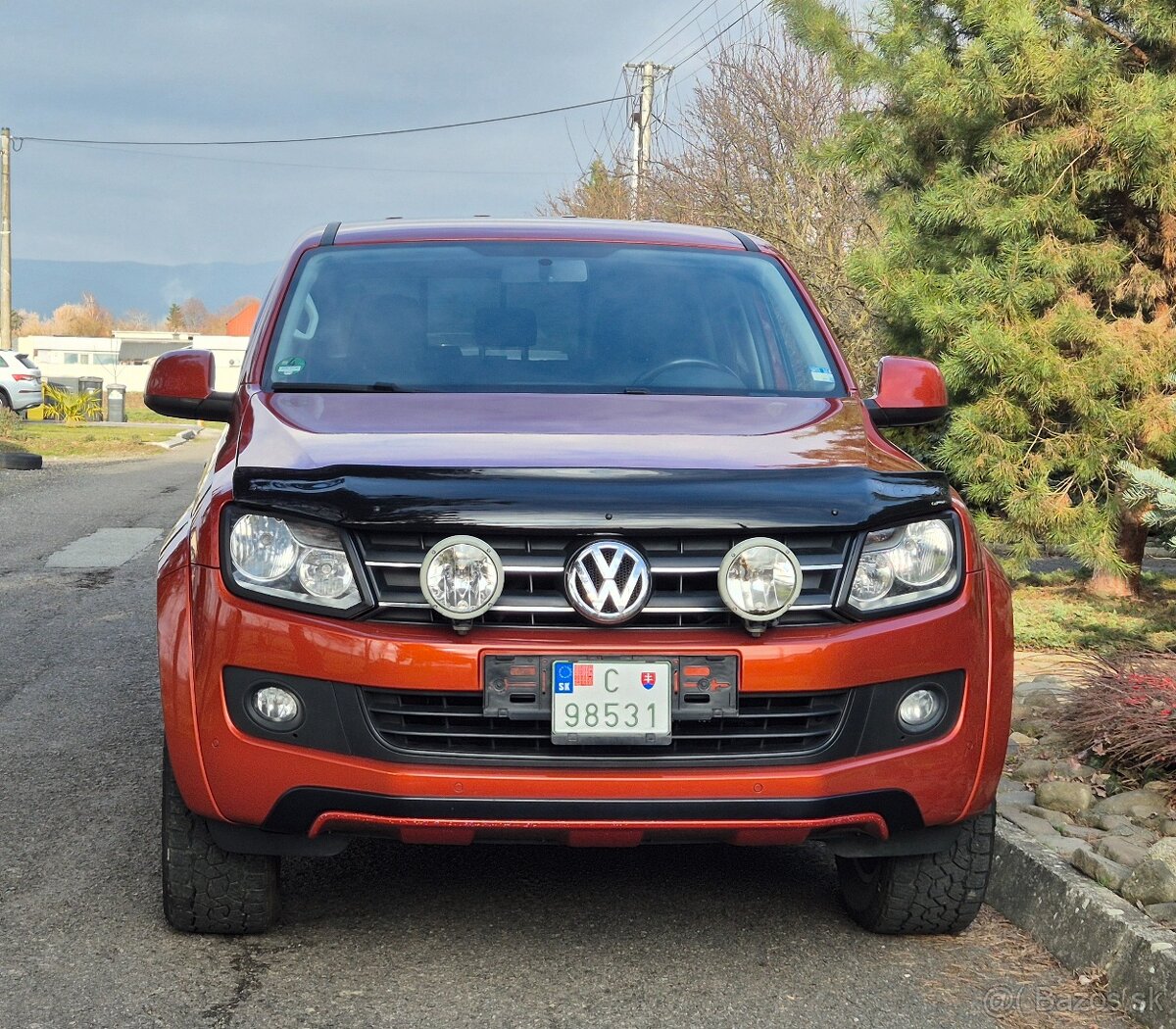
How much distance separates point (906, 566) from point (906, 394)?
4.51 feet

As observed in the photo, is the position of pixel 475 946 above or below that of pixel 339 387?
below

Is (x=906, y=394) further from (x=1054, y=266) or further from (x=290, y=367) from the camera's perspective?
(x=1054, y=266)

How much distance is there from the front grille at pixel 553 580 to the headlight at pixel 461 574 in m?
0.03

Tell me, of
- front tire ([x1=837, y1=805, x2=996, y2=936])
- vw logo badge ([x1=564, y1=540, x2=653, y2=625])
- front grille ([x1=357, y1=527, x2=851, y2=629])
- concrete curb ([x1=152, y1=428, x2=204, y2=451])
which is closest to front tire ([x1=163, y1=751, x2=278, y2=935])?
front grille ([x1=357, y1=527, x2=851, y2=629])

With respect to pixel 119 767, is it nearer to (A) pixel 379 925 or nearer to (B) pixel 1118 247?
(A) pixel 379 925

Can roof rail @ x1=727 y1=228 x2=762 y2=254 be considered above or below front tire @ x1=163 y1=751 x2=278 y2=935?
above

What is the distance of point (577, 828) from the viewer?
3285 mm

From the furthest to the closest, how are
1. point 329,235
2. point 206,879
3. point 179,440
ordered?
point 179,440
point 329,235
point 206,879

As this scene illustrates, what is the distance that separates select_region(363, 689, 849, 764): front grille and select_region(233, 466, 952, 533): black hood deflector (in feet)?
1.20

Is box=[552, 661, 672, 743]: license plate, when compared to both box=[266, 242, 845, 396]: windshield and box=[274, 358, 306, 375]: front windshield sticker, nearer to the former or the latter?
box=[266, 242, 845, 396]: windshield

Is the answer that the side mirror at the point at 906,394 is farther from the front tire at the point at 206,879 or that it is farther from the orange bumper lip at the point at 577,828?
Answer: the front tire at the point at 206,879

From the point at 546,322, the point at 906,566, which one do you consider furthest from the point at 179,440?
the point at 906,566

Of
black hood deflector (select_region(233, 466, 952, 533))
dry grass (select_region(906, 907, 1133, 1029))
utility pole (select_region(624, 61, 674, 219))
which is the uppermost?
utility pole (select_region(624, 61, 674, 219))

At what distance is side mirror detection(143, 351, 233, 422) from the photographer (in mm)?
4508
